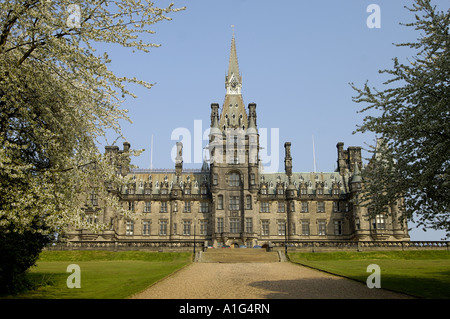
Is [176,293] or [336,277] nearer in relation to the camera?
[176,293]

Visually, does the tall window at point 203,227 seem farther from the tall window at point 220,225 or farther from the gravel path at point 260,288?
the gravel path at point 260,288

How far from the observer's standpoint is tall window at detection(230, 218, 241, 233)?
234 ft

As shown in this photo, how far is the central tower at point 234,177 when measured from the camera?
234 feet

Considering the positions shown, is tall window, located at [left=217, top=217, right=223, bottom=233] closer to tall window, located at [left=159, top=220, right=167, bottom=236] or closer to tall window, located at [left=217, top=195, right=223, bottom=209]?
tall window, located at [left=217, top=195, right=223, bottom=209]

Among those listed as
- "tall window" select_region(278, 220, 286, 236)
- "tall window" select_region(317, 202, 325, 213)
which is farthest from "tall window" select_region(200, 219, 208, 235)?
"tall window" select_region(317, 202, 325, 213)

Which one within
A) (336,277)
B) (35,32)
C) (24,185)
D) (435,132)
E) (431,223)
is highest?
(35,32)

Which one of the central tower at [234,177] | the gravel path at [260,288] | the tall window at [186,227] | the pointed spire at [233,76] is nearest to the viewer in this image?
the gravel path at [260,288]

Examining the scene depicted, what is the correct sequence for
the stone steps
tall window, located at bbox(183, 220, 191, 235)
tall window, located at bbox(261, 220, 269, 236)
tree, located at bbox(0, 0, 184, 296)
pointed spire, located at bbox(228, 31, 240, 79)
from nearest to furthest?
tree, located at bbox(0, 0, 184, 296) < the stone steps < tall window, located at bbox(183, 220, 191, 235) < tall window, located at bbox(261, 220, 269, 236) < pointed spire, located at bbox(228, 31, 240, 79)

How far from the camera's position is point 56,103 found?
19.0 m

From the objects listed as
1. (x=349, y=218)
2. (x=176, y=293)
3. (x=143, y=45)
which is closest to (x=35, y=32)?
(x=143, y=45)

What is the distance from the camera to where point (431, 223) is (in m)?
21.5

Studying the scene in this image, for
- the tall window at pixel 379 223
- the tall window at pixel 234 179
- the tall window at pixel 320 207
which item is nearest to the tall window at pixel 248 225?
the tall window at pixel 234 179

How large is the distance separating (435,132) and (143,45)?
12.2 m
